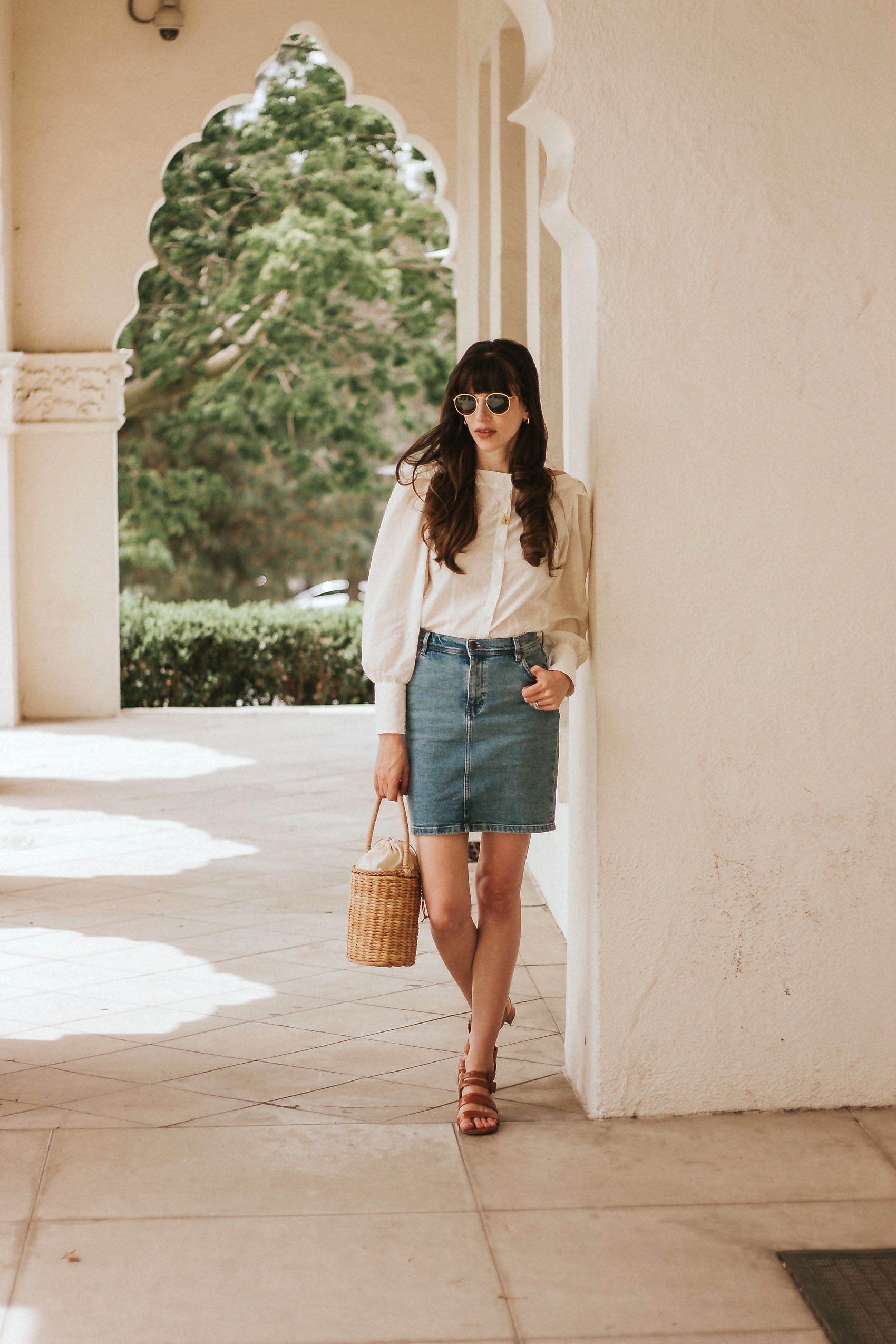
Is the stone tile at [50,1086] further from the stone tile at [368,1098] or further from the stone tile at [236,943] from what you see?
the stone tile at [236,943]

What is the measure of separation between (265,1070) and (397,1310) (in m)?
1.34

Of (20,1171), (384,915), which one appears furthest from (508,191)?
(20,1171)

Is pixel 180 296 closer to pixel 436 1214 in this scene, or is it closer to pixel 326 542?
pixel 326 542

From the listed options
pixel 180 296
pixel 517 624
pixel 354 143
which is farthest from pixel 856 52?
pixel 180 296

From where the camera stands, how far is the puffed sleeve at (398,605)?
3494 millimetres

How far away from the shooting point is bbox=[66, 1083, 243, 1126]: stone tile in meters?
3.65

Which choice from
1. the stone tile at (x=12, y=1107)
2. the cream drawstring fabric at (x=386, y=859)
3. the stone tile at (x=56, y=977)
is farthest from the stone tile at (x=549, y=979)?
the stone tile at (x=12, y=1107)

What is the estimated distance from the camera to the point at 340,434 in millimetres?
19000

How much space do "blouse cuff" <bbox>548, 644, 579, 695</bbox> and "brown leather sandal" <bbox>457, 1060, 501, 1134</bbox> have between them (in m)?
1.01

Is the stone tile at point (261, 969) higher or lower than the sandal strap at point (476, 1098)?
lower

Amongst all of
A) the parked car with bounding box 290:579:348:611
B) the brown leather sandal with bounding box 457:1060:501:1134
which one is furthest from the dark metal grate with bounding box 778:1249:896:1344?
the parked car with bounding box 290:579:348:611

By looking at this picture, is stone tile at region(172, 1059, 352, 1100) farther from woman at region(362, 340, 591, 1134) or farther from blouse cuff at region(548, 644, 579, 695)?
blouse cuff at region(548, 644, 579, 695)

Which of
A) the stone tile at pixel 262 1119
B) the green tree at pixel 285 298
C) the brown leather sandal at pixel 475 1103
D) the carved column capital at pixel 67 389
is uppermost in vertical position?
the green tree at pixel 285 298

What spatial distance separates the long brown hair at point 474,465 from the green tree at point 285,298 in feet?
34.5
